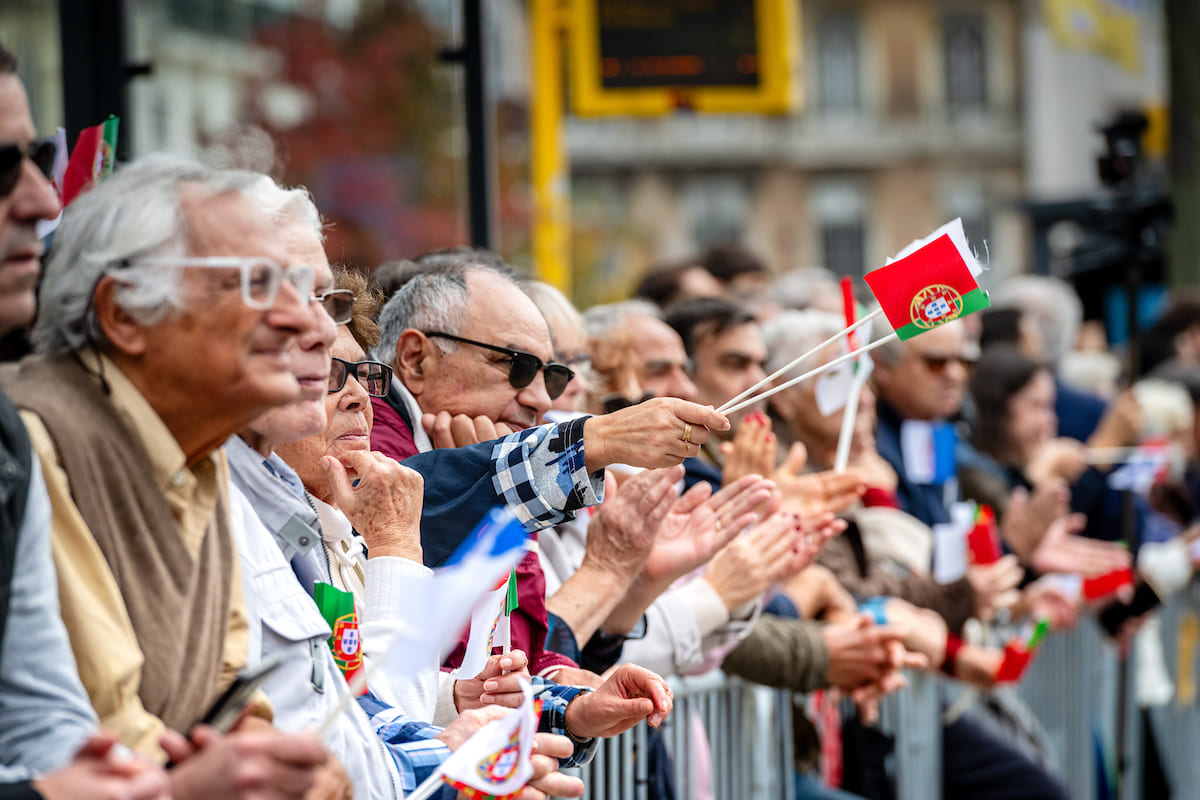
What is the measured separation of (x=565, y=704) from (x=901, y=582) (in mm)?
2711

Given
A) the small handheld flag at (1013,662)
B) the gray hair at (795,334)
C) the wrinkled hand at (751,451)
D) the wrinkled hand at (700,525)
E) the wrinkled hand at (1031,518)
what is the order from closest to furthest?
the wrinkled hand at (700,525), the wrinkled hand at (751,451), the small handheld flag at (1013,662), the gray hair at (795,334), the wrinkled hand at (1031,518)

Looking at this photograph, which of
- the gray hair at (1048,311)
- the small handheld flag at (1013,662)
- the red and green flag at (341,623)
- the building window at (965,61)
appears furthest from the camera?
the building window at (965,61)

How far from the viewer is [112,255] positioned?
2.08 meters

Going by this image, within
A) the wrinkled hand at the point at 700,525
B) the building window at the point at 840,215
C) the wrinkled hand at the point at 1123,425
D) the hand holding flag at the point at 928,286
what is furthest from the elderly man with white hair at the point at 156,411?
the building window at the point at 840,215

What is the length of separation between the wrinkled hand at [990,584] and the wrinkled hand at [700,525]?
1.95 meters

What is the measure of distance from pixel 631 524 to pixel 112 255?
163 cm

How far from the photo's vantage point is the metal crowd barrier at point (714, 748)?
376 centimetres

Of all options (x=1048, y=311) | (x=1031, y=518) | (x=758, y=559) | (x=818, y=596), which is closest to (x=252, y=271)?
(x=758, y=559)

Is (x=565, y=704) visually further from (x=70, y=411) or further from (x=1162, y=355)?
(x=1162, y=355)

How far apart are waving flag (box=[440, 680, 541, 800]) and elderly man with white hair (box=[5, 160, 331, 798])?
0.22 metres

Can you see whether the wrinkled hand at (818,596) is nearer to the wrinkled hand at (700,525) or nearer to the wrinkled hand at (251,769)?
the wrinkled hand at (700,525)

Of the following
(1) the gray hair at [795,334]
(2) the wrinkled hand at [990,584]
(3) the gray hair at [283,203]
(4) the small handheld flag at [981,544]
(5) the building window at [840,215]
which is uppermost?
(5) the building window at [840,215]

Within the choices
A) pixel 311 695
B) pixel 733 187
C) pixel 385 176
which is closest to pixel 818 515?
pixel 311 695

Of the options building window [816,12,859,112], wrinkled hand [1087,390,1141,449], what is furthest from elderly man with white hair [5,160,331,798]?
building window [816,12,859,112]
